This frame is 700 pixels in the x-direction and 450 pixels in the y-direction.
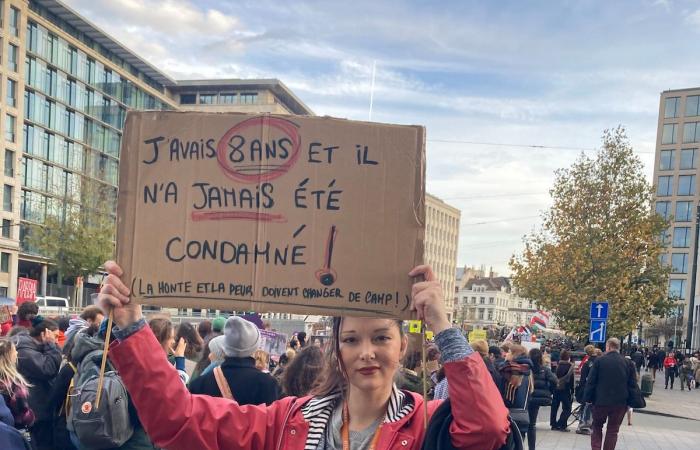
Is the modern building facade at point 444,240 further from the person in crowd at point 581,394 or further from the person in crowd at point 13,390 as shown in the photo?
the person in crowd at point 13,390

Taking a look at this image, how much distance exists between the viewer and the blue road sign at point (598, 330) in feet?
62.1

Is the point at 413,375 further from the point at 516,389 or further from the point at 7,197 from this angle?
the point at 7,197

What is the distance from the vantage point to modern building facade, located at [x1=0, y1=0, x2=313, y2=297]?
165ft

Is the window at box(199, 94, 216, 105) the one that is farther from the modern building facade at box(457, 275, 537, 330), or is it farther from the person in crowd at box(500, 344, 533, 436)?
the modern building facade at box(457, 275, 537, 330)

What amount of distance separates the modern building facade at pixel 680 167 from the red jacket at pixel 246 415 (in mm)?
89276

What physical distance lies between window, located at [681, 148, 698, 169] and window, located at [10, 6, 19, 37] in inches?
2810

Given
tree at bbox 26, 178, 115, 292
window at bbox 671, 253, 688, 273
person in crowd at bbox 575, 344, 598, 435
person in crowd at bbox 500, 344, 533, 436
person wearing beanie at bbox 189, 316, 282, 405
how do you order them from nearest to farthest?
person wearing beanie at bbox 189, 316, 282, 405
person in crowd at bbox 500, 344, 533, 436
person in crowd at bbox 575, 344, 598, 435
tree at bbox 26, 178, 115, 292
window at bbox 671, 253, 688, 273

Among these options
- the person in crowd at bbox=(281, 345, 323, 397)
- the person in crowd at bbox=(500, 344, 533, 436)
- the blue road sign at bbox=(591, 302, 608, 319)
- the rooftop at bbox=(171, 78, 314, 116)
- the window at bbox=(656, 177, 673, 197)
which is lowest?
the blue road sign at bbox=(591, 302, 608, 319)

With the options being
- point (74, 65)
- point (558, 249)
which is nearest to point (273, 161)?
point (558, 249)

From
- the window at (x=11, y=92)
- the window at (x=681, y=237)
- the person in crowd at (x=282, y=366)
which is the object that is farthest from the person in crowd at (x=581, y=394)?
the window at (x=681, y=237)

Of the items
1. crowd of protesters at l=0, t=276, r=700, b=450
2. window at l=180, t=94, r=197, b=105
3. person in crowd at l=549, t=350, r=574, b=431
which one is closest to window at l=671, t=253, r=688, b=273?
window at l=180, t=94, r=197, b=105

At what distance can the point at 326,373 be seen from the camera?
2691 millimetres

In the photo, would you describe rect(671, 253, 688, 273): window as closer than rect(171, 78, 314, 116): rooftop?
No

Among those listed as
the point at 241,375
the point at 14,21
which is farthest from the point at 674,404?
the point at 14,21
